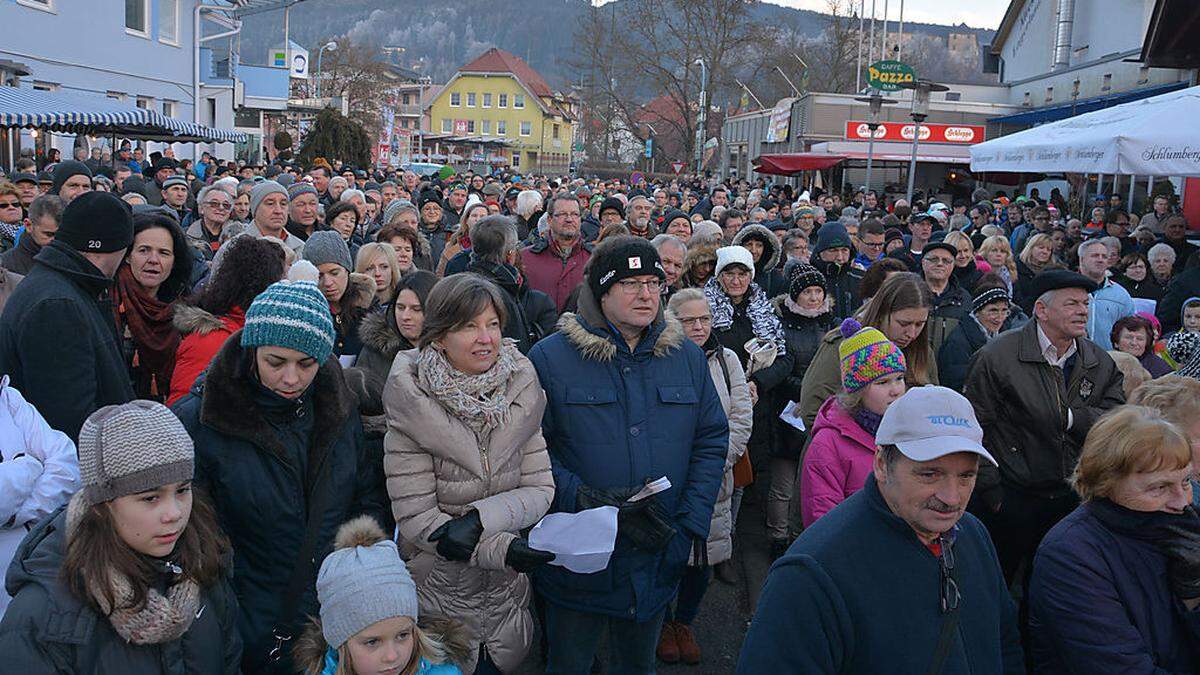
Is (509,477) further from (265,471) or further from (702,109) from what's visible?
(702,109)

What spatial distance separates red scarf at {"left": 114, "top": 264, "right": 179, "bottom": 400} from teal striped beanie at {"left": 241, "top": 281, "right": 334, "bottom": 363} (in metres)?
1.77

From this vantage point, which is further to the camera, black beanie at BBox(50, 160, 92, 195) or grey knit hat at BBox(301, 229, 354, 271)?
black beanie at BBox(50, 160, 92, 195)

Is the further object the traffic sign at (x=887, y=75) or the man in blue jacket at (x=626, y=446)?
the traffic sign at (x=887, y=75)

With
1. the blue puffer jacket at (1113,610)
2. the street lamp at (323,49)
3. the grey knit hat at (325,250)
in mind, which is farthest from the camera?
the street lamp at (323,49)

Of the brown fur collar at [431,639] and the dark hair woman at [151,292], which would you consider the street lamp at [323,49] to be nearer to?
the dark hair woman at [151,292]

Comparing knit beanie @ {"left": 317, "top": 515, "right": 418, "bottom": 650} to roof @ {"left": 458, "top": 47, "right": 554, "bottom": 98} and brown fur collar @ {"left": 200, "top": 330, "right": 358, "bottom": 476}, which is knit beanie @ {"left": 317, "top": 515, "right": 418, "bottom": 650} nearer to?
brown fur collar @ {"left": 200, "top": 330, "right": 358, "bottom": 476}

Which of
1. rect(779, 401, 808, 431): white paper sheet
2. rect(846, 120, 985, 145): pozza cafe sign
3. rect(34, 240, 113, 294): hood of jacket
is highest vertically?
rect(846, 120, 985, 145): pozza cafe sign

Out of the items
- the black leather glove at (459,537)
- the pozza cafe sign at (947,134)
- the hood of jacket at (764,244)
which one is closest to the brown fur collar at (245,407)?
the black leather glove at (459,537)

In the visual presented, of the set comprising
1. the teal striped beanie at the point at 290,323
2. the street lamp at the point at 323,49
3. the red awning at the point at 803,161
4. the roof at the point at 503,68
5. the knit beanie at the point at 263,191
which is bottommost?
the teal striped beanie at the point at 290,323

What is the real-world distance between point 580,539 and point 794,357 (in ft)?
10.2

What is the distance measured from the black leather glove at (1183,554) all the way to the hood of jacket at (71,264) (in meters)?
4.10

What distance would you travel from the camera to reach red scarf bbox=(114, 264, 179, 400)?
4.61 meters

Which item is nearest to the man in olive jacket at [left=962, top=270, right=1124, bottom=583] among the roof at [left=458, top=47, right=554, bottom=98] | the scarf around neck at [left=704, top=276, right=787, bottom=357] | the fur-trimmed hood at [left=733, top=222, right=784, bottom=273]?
the scarf around neck at [left=704, top=276, right=787, bottom=357]

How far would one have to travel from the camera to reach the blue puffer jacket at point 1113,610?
2.90 metres
